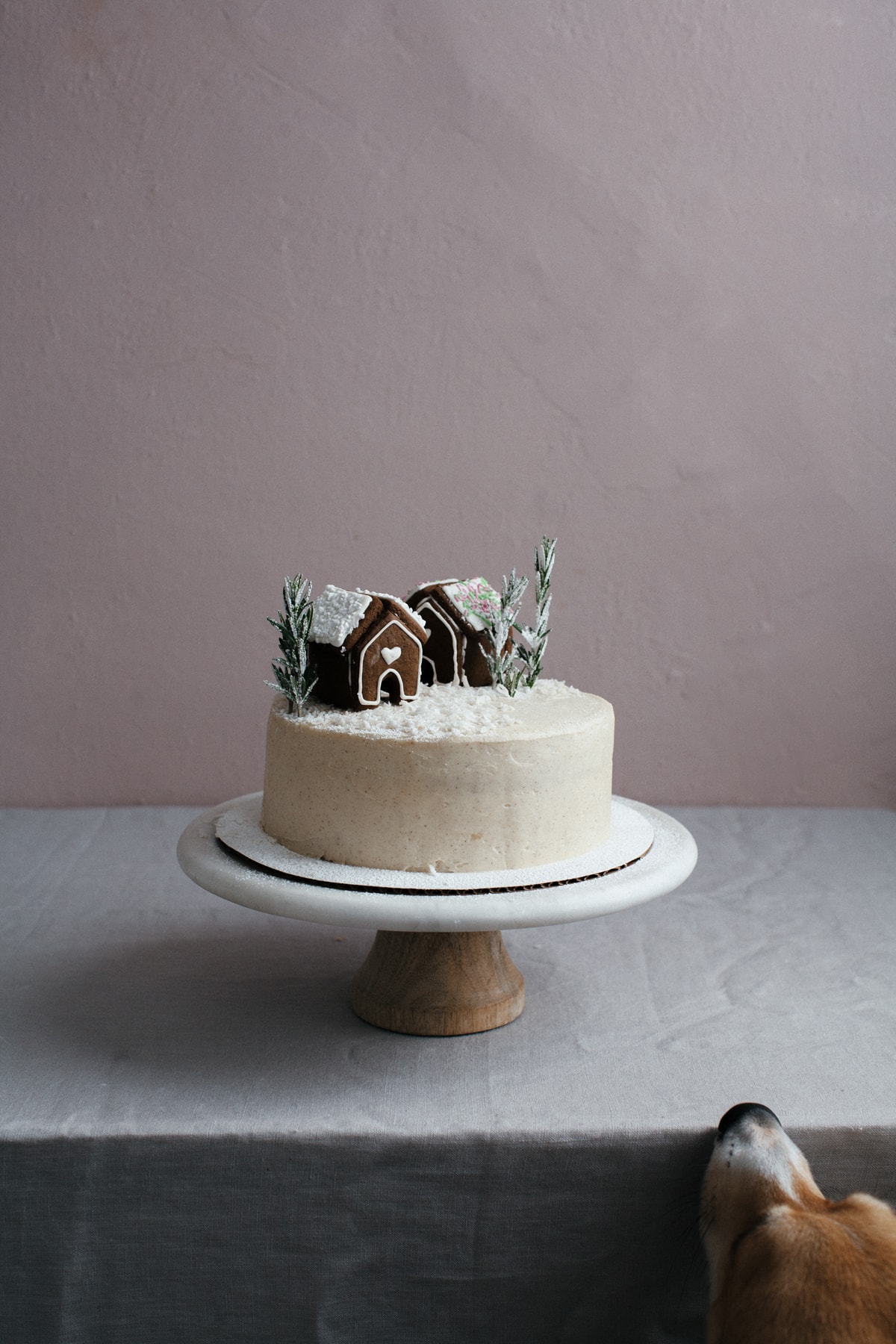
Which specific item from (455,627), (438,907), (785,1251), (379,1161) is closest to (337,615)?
(455,627)

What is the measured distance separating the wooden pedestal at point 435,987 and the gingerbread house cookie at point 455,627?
286 millimetres

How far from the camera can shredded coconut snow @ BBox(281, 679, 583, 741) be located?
1146mm

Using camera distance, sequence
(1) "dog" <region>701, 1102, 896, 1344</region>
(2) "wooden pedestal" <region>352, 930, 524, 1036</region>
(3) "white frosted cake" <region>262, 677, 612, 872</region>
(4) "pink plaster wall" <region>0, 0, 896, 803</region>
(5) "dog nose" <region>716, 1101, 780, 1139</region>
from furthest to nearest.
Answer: (4) "pink plaster wall" <region>0, 0, 896, 803</region> → (2) "wooden pedestal" <region>352, 930, 524, 1036</region> → (3) "white frosted cake" <region>262, 677, 612, 872</region> → (5) "dog nose" <region>716, 1101, 780, 1139</region> → (1) "dog" <region>701, 1102, 896, 1344</region>

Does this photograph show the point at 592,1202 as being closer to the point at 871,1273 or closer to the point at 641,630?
the point at 871,1273

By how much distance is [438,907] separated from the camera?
106 centimetres

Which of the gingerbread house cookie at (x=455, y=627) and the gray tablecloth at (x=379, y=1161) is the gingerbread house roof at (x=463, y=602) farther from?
the gray tablecloth at (x=379, y=1161)

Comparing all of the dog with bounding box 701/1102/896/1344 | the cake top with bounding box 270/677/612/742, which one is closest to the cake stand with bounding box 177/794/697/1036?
the cake top with bounding box 270/677/612/742

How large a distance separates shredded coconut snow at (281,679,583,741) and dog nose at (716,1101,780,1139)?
399mm

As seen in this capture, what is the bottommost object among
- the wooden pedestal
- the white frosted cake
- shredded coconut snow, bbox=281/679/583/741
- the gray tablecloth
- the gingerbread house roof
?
the gray tablecloth

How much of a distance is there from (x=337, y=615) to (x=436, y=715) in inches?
5.7

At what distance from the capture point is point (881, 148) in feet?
6.84

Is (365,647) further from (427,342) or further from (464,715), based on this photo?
(427,342)

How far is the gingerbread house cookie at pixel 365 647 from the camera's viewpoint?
1.19 metres

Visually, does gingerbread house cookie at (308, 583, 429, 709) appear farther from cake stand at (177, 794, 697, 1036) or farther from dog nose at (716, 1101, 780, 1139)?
dog nose at (716, 1101, 780, 1139)
